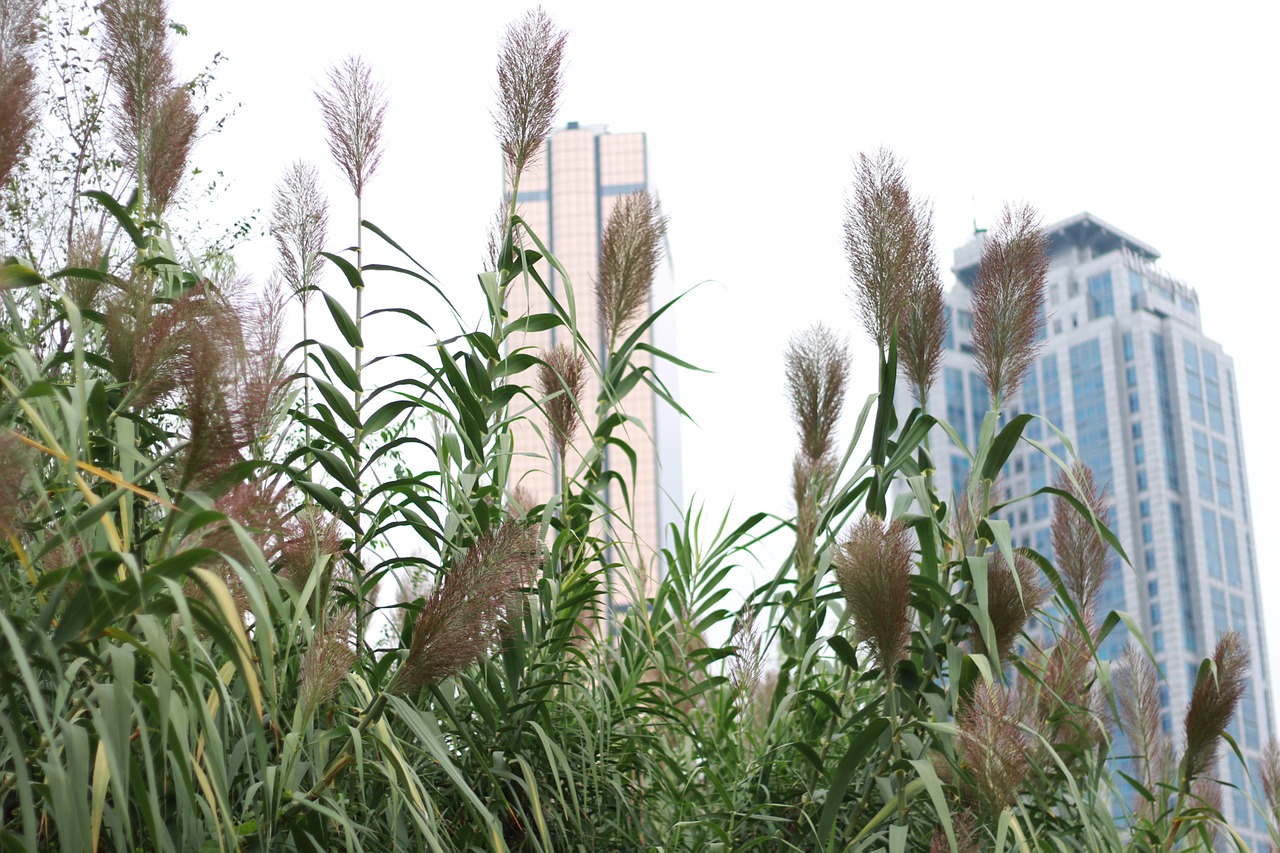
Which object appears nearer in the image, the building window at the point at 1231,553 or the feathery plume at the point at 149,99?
the feathery plume at the point at 149,99

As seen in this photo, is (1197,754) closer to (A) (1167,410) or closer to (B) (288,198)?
(B) (288,198)

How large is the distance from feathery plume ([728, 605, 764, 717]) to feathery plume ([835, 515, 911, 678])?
1.40ft

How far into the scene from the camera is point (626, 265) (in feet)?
7.81

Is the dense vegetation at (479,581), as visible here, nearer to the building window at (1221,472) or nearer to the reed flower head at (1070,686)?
the reed flower head at (1070,686)

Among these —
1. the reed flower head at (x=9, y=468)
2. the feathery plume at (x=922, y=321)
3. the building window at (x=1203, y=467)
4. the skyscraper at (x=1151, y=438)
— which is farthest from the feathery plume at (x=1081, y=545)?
the building window at (x=1203, y=467)

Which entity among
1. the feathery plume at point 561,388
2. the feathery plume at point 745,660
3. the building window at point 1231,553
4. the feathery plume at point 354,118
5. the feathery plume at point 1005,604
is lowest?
the feathery plume at point 745,660

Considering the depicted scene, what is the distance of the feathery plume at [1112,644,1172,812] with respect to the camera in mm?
2451

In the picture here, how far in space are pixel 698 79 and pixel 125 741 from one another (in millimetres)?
7020

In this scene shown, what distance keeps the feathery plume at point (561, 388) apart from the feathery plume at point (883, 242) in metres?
0.55

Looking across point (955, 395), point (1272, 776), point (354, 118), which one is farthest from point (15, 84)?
point (955, 395)

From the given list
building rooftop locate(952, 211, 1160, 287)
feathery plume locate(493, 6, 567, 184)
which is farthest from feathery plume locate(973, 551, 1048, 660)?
building rooftop locate(952, 211, 1160, 287)

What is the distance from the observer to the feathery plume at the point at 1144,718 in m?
2.45

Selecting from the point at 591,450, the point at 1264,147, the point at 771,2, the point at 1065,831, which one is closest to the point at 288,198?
the point at 591,450

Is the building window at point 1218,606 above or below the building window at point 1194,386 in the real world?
below
